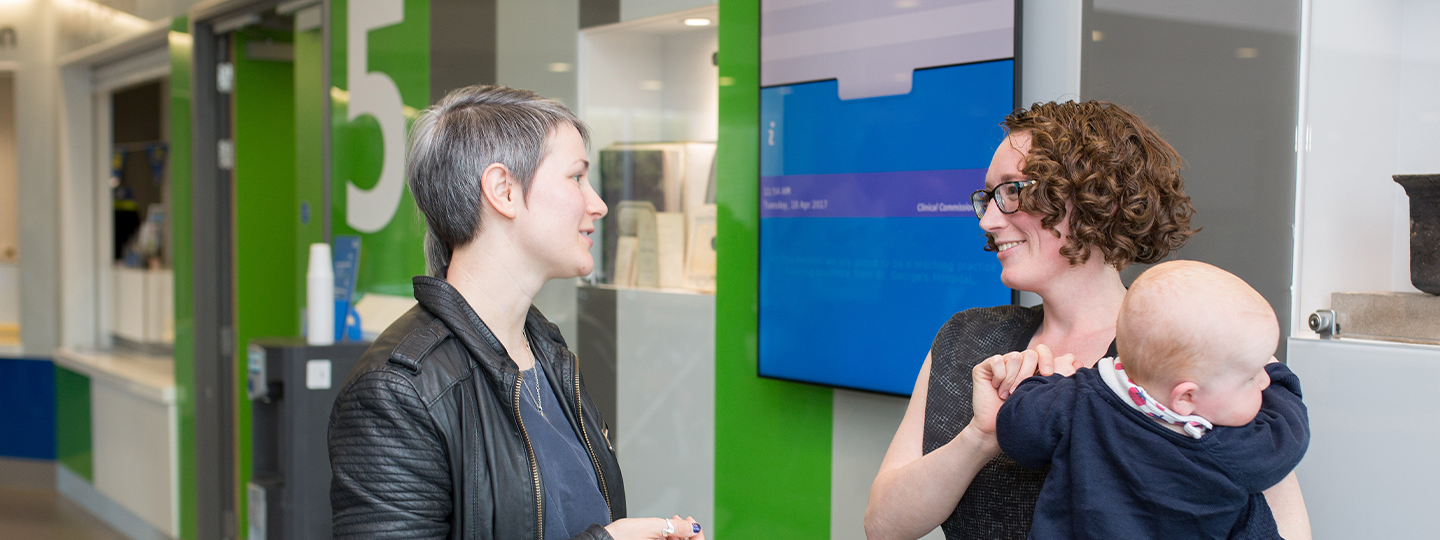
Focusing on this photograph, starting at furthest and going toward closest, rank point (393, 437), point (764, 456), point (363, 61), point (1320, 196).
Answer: point (363, 61) < point (764, 456) < point (1320, 196) < point (393, 437)

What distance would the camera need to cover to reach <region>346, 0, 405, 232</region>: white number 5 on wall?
3920 mm

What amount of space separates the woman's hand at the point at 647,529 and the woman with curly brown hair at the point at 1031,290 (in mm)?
272

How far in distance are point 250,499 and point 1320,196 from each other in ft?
10.3

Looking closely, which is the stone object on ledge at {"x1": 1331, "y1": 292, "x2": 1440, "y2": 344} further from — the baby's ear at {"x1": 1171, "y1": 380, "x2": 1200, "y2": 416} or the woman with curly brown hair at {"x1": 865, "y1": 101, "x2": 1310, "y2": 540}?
the baby's ear at {"x1": 1171, "y1": 380, "x2": 1200, "y2": 416}

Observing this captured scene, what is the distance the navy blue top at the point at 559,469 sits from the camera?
1.36m

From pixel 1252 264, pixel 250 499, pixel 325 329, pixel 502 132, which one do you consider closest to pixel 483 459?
pixel 502 132

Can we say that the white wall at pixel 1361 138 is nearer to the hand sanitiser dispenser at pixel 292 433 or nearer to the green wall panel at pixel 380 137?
the hand sanitiser dispenser at pixel 292 433

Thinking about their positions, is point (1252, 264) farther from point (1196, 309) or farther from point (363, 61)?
point (363, 61)

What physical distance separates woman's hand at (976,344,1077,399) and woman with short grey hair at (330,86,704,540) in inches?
18.2

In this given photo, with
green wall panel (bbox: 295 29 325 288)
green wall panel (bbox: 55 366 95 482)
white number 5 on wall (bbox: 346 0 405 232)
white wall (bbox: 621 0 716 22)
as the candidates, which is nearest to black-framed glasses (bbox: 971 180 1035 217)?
white wall (bbox: 621 0 716 22)

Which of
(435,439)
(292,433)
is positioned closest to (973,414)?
(435,439)

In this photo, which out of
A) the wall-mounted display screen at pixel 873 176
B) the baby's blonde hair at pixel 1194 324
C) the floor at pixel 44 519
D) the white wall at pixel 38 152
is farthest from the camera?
the white wall at pixel 38 152

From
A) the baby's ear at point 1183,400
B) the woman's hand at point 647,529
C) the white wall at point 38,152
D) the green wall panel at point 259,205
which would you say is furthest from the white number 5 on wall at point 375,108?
the white wall at point 38,152

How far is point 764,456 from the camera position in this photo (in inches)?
102
